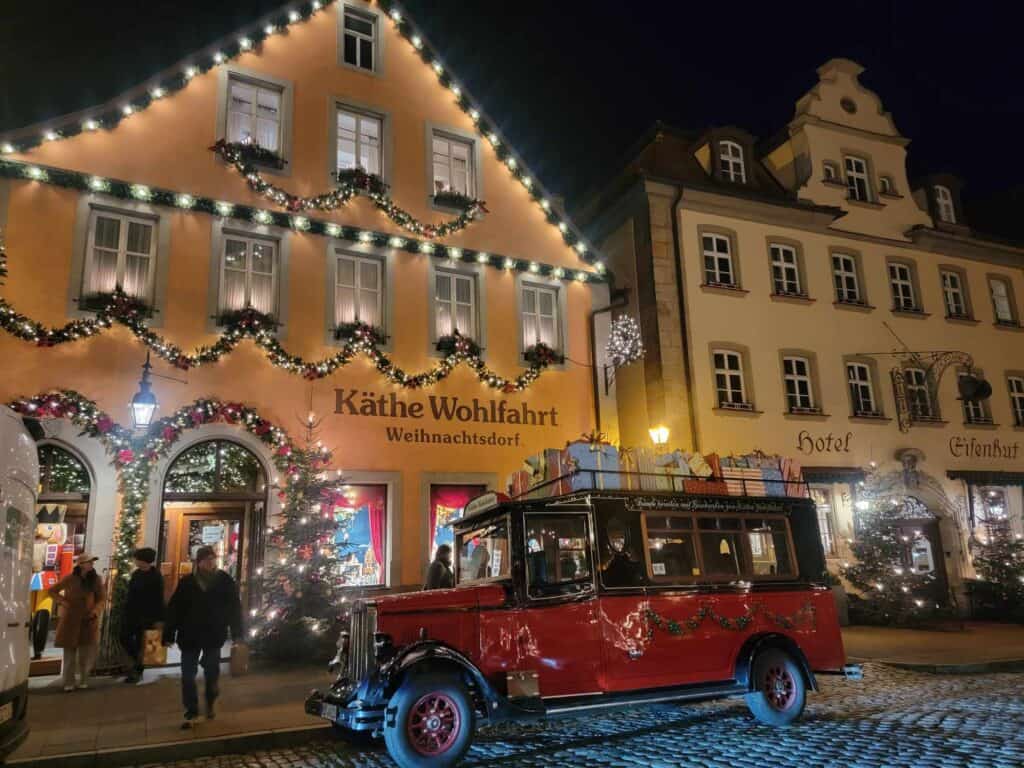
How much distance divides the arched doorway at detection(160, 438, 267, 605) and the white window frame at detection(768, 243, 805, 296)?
1342 centimetres

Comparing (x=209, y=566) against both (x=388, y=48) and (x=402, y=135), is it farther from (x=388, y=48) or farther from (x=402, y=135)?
(x=388, y=48)

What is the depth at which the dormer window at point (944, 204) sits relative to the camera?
22.6m

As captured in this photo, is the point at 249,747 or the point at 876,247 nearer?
the point at 249,747

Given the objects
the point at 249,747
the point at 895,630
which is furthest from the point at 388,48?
the point at 895,630

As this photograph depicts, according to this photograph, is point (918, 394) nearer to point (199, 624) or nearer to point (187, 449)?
point (187, 449)

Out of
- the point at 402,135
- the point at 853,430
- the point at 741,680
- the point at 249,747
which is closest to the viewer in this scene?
the point at 249,747

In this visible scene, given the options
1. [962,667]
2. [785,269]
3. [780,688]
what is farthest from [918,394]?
[780,688]

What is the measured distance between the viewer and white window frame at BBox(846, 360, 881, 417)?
1925 centimetres

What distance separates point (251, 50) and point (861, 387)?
16492mm

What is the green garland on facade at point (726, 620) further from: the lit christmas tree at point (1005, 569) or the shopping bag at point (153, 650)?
the lit christmas tree at point (1005, 569)

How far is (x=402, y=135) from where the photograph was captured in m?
15.6

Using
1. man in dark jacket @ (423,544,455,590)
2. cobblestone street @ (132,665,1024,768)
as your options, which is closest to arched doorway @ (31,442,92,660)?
man in dark jacket @ (423,544,455,590)

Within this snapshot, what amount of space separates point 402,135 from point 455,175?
4.57 ft

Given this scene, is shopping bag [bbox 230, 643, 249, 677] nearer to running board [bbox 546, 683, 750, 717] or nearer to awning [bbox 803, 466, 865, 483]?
running board [bbox 546, 683, 750, 717]
